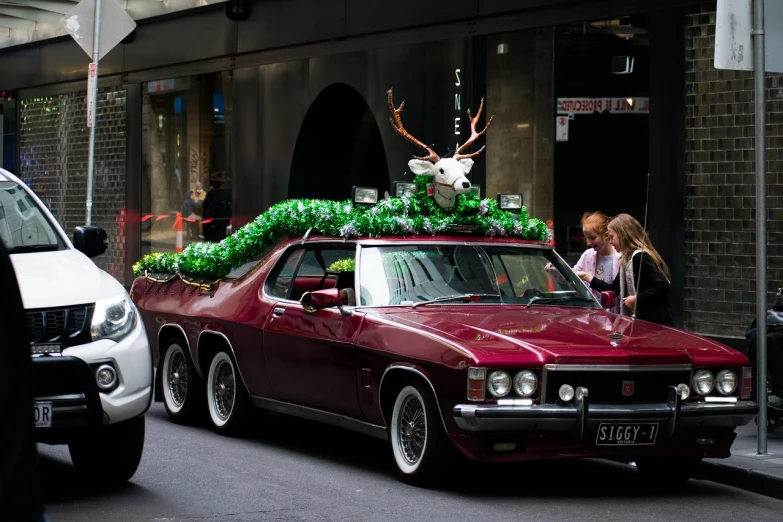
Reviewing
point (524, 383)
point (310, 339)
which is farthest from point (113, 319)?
point (524, 383)

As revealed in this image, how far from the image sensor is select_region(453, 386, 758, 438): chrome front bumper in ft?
23.3

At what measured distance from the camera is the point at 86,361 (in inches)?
277

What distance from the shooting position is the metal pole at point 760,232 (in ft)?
28.2

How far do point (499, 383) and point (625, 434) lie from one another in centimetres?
76

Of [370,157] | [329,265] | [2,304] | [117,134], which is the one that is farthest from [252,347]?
[117,134]

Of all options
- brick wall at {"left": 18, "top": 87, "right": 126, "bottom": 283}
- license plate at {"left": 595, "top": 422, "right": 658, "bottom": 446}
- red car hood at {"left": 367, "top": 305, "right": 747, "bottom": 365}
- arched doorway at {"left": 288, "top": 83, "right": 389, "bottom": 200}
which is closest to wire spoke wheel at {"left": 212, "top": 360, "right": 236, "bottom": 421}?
red car hood at {"left": 367, "top": 305, "right": 747, "bottom": 365}

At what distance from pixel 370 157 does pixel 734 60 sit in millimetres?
11593

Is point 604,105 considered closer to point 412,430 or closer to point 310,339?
point 310,339

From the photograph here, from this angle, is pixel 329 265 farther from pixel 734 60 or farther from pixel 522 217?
pixel 734 60

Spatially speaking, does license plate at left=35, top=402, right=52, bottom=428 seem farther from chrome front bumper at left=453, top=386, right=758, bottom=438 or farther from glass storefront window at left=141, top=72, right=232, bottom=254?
glass storefront window at left=141, top=72, right=232, bottom=254

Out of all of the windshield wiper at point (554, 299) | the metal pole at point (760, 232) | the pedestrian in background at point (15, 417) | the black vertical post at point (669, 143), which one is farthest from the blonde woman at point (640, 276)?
the pedestrian in background at point (15, 417)

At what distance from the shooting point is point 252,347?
9.41m

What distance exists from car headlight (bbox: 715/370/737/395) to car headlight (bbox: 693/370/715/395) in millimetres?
48

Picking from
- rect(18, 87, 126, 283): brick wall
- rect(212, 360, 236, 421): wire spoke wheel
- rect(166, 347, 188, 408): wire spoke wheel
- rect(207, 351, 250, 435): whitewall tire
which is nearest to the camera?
rect(207, 351, 250, 435): whitewall tire
